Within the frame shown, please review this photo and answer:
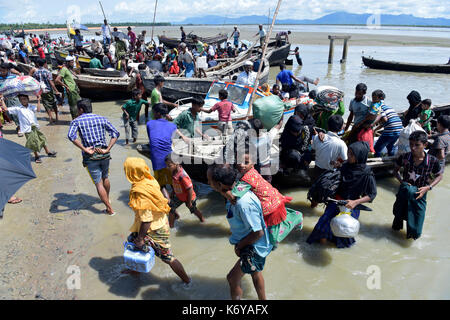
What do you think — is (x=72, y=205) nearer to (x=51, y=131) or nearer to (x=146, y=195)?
(x=146, y=195)

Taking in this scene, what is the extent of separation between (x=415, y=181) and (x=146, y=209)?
3.54m

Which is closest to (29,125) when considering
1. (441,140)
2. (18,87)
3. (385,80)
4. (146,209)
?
(18,87)

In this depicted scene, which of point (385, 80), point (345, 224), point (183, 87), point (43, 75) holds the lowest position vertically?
point (345, 224)

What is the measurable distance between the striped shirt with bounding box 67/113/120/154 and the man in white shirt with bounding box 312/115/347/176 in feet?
10.4

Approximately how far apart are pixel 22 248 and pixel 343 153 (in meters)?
4.76

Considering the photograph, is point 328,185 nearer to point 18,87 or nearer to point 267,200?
point 267,200

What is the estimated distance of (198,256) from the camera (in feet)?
13.5

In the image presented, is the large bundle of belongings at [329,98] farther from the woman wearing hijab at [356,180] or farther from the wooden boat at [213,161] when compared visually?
the woman wearing hijab at [356,180]

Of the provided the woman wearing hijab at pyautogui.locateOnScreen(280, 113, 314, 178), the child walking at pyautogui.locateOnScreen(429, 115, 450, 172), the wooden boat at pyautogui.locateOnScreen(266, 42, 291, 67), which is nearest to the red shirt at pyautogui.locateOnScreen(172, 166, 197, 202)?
the woman wearing hijab at pyautogui.locateOnScreen(280, 113, 314, 178)

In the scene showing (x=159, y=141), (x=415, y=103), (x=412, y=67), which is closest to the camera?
(x=159, y=141)

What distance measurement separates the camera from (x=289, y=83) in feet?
30.1

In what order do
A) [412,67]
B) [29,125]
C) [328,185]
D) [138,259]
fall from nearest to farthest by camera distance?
[138,259], [328,185], [29,125], [412,67]

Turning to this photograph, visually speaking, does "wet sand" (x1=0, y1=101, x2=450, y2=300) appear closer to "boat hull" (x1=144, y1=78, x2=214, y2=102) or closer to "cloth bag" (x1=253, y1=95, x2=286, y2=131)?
"cloth bag" (x1=253, y1=95, x2=286, y2=131)

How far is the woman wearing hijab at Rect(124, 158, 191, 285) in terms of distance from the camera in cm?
286
